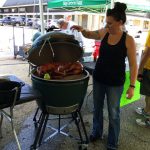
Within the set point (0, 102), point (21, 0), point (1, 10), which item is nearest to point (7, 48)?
point (0, 102)

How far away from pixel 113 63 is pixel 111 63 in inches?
0.7

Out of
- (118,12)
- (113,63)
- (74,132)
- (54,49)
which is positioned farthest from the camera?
(74,132)

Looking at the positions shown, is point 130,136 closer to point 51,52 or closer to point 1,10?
point 51,52

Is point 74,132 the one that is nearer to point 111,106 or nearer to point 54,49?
point 111,106

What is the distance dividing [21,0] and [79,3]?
65.7 ft

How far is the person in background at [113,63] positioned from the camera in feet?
6.23

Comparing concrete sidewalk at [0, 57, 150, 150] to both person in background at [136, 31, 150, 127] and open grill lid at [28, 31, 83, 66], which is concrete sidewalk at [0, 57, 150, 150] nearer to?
person in background at [136, 31, 150, 127]

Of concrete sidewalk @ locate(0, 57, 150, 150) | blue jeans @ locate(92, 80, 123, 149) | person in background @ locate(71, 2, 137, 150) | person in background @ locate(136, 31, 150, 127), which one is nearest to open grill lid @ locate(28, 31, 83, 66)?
person in background @ locate(71, 2, 137, 150)

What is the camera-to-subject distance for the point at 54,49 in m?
2.25

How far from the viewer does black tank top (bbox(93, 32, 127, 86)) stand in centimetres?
195

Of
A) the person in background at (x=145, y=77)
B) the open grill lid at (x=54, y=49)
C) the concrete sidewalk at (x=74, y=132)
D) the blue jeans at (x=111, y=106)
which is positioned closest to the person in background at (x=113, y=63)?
the blue jeans at (x=111, y=106)

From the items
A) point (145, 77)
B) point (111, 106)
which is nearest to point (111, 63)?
point (111, 106)

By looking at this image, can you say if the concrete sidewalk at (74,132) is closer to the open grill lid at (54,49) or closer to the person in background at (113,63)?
the person in background at (113,63)

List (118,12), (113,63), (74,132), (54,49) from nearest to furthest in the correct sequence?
(118,12), (113,63), (54,49), (74,132)
